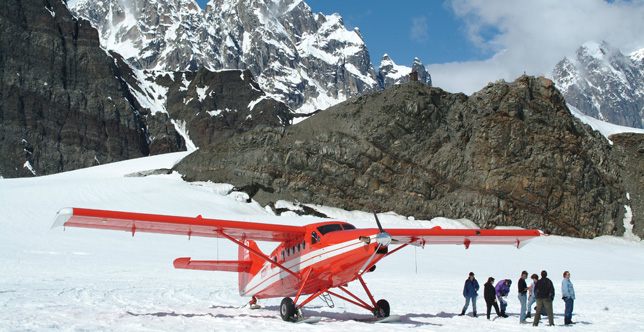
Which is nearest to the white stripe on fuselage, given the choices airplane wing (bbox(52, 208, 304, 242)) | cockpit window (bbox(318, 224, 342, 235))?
cockpit window (bbox(318, 224, 342, 235))

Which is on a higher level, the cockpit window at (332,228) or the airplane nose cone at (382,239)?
the cockpit window at (332,228)

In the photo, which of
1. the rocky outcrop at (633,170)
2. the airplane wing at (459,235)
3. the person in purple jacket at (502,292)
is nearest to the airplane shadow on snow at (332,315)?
the person in purple jacket at (502,292)

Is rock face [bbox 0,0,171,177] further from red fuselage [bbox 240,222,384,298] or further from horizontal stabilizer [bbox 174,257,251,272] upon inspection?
red fuselage [bbox 240,222,384,298]

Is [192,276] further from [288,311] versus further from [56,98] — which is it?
[56,98]

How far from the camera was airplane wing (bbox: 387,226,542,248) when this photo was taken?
515 inches

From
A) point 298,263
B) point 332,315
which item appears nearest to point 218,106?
point 332,315

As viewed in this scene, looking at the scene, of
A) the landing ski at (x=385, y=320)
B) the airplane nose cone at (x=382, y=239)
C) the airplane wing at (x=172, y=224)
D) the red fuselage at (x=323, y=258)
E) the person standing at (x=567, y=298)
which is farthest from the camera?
the landing ski at (x=385, y=320)

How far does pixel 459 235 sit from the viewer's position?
1364 centimetres

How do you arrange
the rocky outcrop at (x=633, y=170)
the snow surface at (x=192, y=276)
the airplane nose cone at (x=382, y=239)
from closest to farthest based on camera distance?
the airplane nose cone at (x=382, y=239)
the snow surface at (x=192, y=276)
the rocky outcrop at (x=633, y=170)

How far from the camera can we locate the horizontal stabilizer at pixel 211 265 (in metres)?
13.8

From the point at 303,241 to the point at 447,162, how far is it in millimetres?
48604

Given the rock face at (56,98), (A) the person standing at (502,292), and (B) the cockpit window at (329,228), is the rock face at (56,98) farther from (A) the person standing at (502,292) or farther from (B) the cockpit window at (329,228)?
(A) the person standing at (502,292)

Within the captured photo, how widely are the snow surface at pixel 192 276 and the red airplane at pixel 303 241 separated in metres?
0.86

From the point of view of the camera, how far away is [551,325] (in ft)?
38.2
